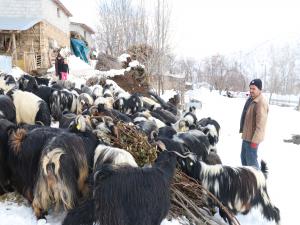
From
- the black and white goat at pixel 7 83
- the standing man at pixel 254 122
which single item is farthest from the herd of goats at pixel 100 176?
the black and white goat at pixel 7 83

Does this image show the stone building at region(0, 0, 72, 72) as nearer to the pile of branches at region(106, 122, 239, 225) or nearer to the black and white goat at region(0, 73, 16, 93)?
the black and white goat at region(0, 73, 16, 93)

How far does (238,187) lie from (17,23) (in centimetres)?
2435

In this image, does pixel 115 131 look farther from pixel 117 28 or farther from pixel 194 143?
pixel 117 28

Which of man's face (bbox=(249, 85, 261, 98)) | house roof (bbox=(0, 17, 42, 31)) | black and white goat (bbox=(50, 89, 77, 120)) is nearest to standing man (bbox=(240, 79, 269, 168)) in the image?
man's face (bbox=(249, 85, 261, 98))

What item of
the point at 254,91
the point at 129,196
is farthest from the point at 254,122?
the point at 129,196

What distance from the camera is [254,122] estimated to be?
6.44 meters

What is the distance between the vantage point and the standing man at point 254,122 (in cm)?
628

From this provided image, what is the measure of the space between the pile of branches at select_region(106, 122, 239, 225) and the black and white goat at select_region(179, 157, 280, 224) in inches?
5.0

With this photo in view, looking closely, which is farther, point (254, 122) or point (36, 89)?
point (36, 89)

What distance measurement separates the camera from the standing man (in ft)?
20.6

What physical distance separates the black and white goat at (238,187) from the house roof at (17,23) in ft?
73.9

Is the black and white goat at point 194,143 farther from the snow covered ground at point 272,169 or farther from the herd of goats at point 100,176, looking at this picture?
the snow covered ground at point 272,169

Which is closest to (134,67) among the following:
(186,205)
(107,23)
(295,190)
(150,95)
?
(150,95)

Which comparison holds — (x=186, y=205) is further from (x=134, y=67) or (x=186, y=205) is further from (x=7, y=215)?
(x=134, y=67)
